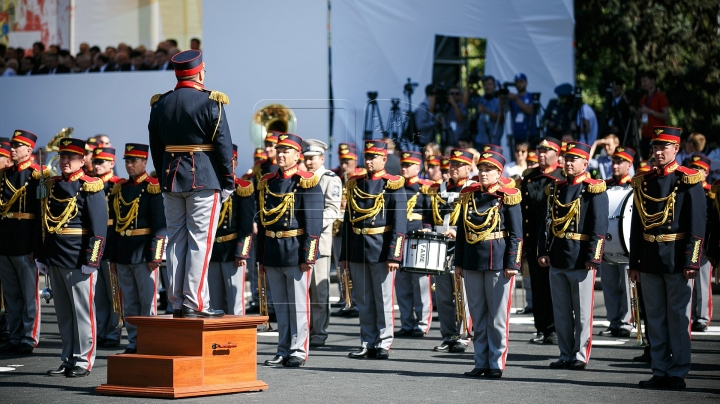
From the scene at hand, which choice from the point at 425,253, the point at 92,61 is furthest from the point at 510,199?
the point at 92,61

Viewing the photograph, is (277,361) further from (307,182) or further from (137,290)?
(137,290)

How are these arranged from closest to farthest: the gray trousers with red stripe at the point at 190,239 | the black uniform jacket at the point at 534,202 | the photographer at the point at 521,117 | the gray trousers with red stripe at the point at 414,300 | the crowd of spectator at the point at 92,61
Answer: the gray trousers with red stripe at the point at 190,239 < the black uniform jacket at the point at 534,202 < the gray trousers with red stripe at the point at 414,300 < the photographer at the point at 521,117 < the crowd of spectator at the point at 92,61

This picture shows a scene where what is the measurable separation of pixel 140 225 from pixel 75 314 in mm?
1620

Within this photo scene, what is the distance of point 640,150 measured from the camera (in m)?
17.9

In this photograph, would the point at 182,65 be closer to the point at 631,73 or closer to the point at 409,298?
the point at 409,298

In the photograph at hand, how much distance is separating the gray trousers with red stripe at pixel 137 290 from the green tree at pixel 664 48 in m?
14.8

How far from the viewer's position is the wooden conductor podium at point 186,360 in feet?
27.3

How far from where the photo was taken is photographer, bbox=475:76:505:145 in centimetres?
1788

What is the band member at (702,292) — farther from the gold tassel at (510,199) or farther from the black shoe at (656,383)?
the black shoe at (656,383)

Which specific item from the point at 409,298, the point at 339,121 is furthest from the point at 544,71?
the point at 409,298

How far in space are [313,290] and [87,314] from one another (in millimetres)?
3146

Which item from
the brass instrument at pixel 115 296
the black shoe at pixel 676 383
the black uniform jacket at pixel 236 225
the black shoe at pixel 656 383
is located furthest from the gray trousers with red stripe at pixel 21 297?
the black shoe at pixel 676 383

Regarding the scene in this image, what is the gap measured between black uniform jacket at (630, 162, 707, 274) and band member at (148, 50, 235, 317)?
3.59 m

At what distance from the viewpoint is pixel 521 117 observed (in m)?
18.2
